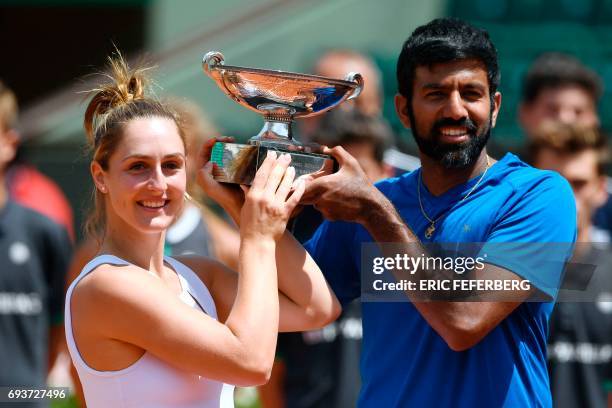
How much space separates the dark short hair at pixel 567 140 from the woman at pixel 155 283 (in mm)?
2585

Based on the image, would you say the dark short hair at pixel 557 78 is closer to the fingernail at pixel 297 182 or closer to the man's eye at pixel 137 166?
the fingernail at pixel 297 182

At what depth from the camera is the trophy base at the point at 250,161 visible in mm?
2912

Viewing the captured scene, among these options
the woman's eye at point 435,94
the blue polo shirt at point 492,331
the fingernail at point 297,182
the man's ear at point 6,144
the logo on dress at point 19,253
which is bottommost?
the blue polo shirt at point 492,331

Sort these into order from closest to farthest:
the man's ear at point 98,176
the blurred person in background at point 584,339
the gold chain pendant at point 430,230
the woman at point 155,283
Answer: the woman at point 155,283 → the man's ear at point 98,176 → the gold chain pendant at point 430,230 → the blurred person in background at point 584,339

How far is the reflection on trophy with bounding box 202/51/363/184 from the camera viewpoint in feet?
9.55

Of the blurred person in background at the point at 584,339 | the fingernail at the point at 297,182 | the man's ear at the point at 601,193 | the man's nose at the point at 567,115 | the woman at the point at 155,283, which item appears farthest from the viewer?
the man's nose at the point at 567,115

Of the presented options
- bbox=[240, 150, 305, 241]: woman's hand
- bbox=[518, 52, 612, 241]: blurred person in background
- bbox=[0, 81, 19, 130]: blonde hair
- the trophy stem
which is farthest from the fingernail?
bbox=[518, 52, 612, 241]: blurred person in background

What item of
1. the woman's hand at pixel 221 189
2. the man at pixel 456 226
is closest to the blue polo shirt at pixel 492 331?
the man at pixel 456 226

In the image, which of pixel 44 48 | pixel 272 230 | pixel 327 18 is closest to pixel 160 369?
pixel 272 230

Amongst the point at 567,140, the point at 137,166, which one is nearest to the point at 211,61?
the point at 137,166

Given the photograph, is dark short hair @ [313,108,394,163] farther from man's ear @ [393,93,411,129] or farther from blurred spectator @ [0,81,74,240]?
man's ear @ [393,93,411,129]

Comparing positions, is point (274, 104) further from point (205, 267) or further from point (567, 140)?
point (567, 140)

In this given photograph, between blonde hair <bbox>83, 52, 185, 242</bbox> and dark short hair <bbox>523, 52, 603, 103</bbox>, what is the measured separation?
356 cm

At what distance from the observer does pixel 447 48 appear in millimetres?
3021
